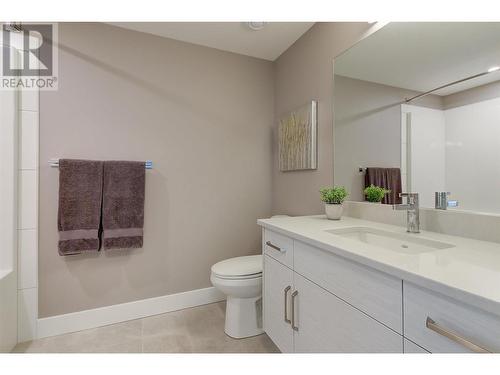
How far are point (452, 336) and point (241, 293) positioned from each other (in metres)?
1.25

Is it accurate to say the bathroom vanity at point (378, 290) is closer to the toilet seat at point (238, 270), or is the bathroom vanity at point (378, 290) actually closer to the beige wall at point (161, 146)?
the toilet seat at point (238, 270)

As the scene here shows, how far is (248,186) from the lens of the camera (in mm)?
2354

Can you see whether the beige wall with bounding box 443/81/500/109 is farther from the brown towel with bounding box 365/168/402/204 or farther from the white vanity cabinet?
the white vanity cabinet

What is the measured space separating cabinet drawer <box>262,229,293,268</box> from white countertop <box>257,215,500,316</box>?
124 mm

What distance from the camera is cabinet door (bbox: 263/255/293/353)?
1.25 metres

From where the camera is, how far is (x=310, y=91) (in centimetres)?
194

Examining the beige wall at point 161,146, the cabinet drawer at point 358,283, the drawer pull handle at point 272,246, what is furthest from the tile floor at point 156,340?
the cabinet drawer at point 358,283

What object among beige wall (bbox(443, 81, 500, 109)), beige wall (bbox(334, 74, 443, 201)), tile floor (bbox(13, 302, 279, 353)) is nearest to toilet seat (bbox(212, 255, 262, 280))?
tile floor (bbox(13, 302, 279, 353))

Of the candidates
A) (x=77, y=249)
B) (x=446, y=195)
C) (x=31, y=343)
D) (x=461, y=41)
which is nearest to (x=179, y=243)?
(x=77, y=249)

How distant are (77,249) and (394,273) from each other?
1910 millimetres

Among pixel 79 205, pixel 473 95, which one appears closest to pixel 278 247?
pixel 473 95

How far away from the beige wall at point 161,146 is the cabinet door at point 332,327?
1.21 metres

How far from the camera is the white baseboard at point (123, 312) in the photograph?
173 centimetres
